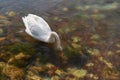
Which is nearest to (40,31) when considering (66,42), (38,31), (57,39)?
(38,31)

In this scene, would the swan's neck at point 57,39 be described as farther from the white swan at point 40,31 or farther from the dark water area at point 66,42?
the dark water area at point 66,42

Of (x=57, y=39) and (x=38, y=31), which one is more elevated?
(x=38, y=31)

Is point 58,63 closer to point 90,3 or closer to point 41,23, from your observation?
point 41,23

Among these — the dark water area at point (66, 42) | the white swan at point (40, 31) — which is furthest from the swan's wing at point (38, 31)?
the dark water area at point (66, 42)

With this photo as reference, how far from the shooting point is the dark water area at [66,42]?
17.9ft

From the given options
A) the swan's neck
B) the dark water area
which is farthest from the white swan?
the dark water area

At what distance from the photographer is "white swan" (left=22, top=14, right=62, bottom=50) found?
5.70 metres

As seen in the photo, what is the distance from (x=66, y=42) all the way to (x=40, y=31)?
0.57 m

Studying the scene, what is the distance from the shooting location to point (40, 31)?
5.88 m

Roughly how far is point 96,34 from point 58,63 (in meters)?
1.19

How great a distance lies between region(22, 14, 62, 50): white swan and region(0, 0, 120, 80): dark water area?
159 mm

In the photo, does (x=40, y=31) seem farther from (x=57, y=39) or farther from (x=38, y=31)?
(x=57, y=39)

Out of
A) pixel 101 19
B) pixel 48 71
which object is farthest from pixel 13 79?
pixel 101 19

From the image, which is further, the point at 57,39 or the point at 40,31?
the point at 40,31
